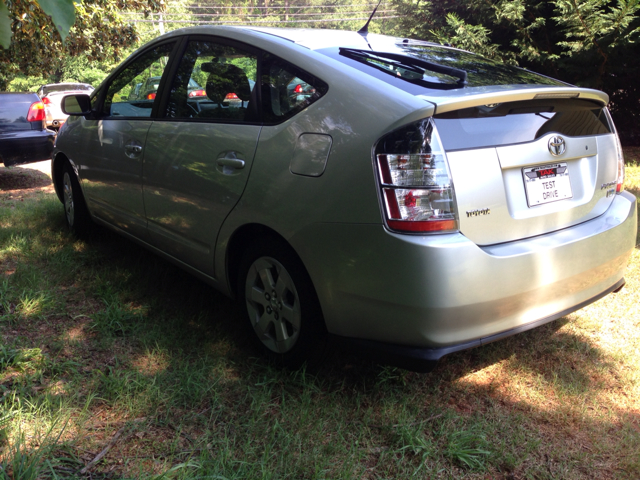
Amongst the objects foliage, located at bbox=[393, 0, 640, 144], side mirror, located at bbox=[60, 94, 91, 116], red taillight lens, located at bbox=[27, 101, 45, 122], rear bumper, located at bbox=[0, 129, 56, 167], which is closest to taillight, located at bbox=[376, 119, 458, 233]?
side mirror, located at bbox=[60, 94, 91, 116]

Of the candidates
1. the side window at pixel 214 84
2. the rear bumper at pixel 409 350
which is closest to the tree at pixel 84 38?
the side window at pixel 214 84

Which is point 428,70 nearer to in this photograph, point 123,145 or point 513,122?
point 513,122

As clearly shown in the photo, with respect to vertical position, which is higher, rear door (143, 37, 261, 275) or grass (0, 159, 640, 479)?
rear door (143, 37, 261, 275)

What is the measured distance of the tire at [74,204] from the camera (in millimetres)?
4523

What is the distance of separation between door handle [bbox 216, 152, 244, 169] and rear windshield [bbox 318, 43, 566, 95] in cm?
63

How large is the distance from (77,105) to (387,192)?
10.1ft

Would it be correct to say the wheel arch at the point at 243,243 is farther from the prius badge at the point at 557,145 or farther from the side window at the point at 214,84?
the prius badge at the point at 557,145

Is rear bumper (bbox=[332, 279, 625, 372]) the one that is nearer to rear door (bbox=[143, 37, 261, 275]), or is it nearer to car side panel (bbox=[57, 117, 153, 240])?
rear door (bbox=[143, 37, 261, 275])

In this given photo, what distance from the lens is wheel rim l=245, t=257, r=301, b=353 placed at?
2531mm

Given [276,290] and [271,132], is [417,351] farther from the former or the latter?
[271,132]

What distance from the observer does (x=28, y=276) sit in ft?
12.5

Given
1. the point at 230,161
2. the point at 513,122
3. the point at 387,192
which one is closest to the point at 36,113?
the point at 230,161

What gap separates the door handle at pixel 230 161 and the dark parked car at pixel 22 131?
22.0ft

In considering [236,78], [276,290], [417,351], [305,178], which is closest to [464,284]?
[417,351]
